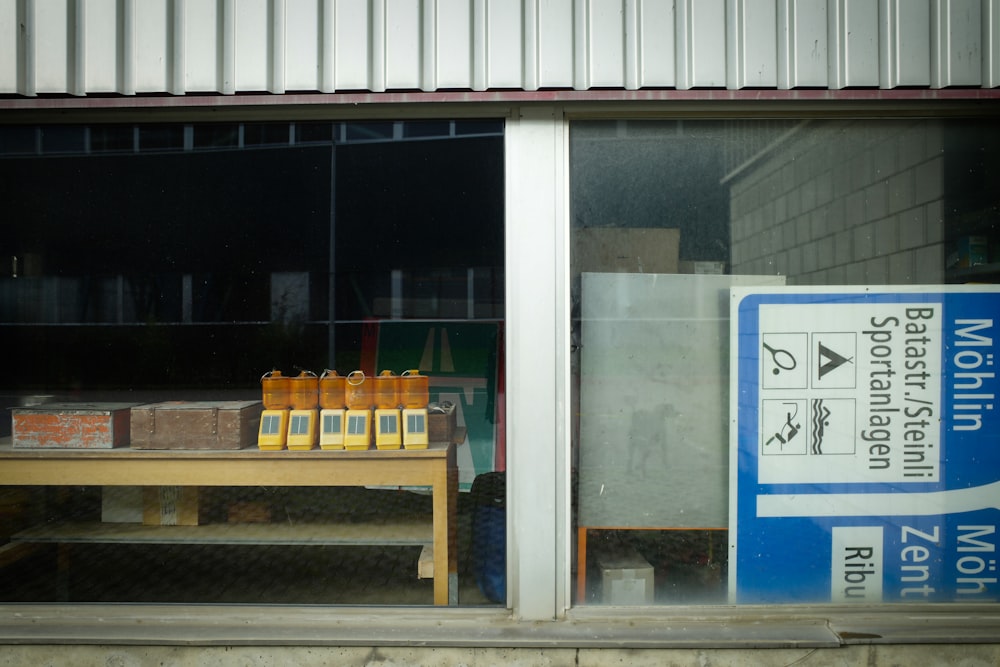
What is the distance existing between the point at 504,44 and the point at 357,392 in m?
1.77

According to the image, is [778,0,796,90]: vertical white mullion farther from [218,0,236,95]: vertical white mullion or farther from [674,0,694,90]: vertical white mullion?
[218,0,236,95]: vertical white mullion

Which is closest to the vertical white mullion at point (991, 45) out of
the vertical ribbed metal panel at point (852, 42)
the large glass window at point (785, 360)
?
the large glass window at point (785, 360)

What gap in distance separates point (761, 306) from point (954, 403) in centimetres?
98

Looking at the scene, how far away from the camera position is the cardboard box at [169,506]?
3.23 meters

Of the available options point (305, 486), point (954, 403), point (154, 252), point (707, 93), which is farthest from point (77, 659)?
point (954, 403)

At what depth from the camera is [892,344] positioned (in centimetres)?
292

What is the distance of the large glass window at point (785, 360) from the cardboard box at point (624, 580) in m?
A: 0.01

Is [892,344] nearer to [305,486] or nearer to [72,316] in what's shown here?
[305,486]

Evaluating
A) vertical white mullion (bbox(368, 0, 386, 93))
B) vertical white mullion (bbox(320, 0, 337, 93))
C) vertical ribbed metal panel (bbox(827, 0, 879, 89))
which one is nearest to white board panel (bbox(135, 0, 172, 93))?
vertical white mullion (bbox(320, 0, 337, 93))

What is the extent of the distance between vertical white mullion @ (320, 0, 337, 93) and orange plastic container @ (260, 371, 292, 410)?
139cm

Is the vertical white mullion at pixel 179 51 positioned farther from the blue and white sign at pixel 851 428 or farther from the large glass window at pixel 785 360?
the blue and white sign at pixel 851 428

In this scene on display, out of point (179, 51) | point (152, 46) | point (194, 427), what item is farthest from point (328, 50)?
point (194, 427)

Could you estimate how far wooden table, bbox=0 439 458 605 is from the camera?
10.1 ft

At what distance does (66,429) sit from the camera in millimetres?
3139
